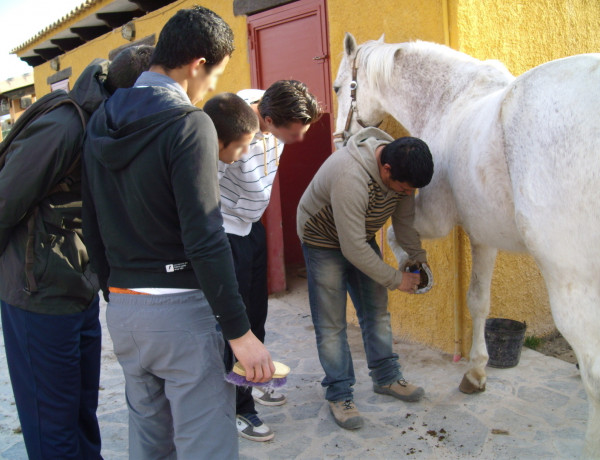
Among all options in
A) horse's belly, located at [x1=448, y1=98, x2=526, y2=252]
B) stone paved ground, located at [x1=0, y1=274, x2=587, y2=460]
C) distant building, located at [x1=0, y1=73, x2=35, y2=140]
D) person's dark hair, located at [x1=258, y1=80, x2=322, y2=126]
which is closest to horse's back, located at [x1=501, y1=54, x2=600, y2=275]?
horse's belly, located at [x1=448, y1=98, x2=526, y2=252]

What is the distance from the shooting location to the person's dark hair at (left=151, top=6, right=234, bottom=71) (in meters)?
1.43

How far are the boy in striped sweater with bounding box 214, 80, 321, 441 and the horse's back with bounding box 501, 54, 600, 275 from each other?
38.0 inches

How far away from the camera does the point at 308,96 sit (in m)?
2.48

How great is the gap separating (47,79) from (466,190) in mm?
10518

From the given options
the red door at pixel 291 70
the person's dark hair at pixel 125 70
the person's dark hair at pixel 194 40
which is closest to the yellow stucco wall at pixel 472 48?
the red door at pixel 291 70

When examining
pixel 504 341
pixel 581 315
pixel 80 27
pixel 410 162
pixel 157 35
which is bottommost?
pixel 504 341

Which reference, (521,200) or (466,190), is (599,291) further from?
(466,190)

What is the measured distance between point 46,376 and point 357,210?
1.46 metres

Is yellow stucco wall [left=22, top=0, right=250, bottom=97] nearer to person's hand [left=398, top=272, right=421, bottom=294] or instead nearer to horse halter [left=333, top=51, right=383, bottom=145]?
horse halter [left=333, top=51, right=383, bottom=145]

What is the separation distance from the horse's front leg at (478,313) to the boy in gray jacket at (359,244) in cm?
Answer: 34

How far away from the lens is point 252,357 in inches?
54.2

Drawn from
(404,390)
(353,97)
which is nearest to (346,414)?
(404,390)

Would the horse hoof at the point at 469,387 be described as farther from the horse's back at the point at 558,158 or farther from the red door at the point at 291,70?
the red door at the point at 291,70

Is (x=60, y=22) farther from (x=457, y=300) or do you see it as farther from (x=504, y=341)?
(x=504, y=341)
